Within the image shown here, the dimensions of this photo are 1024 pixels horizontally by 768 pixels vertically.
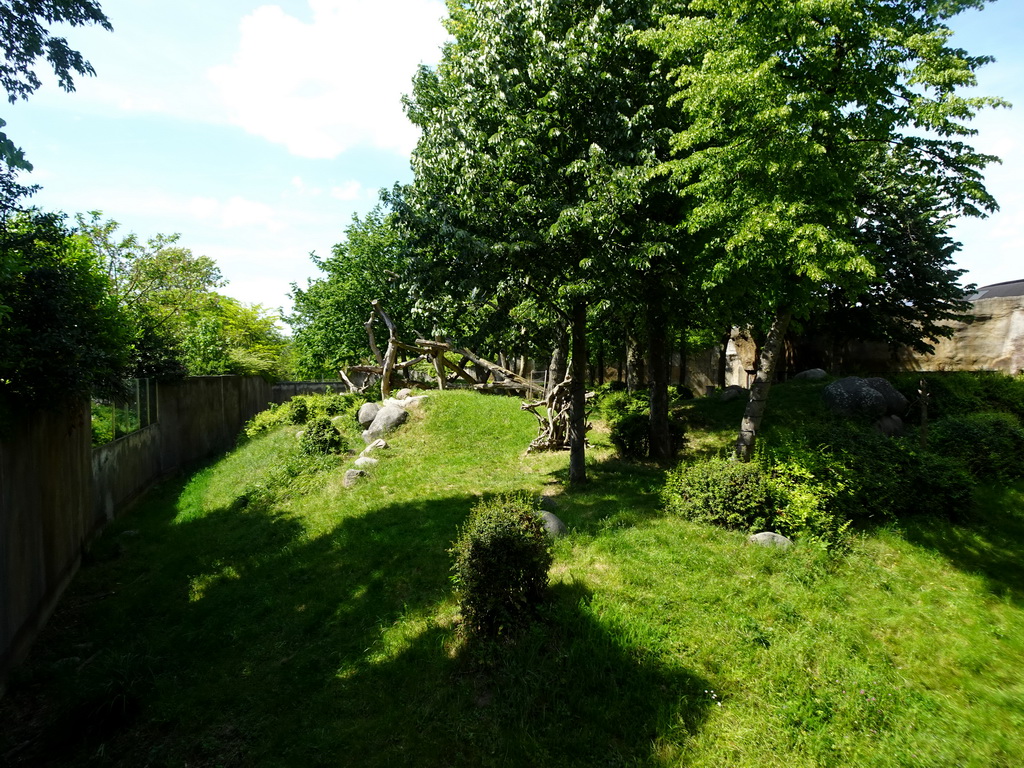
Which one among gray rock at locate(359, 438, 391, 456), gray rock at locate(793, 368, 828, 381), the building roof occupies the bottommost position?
gray rock at locate(359, 438, 391, 456)

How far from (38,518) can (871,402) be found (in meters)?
16.0

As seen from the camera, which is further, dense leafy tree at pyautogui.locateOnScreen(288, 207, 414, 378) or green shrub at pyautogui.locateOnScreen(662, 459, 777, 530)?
dense leafy tree at pyautogui.locateOnScreen(288, 207, 414, 378)

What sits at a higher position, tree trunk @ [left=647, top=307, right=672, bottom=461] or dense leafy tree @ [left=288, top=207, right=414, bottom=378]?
dense leafy tree @ [left=288, top=207, right=414, bottom=378]

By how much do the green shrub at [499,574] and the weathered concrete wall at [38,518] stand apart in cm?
521

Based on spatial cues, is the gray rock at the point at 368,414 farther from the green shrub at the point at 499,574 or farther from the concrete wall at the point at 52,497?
the green shrub at the point at 499,574

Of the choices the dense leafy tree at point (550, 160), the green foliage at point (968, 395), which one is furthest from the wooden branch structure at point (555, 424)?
the green foliage at point (968, 395)

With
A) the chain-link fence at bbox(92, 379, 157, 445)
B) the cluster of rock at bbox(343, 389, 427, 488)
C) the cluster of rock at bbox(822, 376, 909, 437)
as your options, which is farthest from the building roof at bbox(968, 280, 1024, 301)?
the chain-link fence at bbox(92, 379, 157, 445)

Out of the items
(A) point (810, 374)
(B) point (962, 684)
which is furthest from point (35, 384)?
(A) point (810, 374)

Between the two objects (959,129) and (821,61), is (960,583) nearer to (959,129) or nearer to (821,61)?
(959,129)

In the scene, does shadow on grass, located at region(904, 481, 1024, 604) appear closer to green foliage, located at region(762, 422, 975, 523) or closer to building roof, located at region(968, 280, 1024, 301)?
green foliage, located at region(762, 422, 975, 523)

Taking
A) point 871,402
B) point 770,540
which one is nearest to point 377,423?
point 770,540

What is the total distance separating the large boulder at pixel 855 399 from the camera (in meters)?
12.7

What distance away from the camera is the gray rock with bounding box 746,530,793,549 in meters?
7.98

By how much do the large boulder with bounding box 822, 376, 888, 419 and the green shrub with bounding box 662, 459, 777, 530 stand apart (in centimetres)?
538
